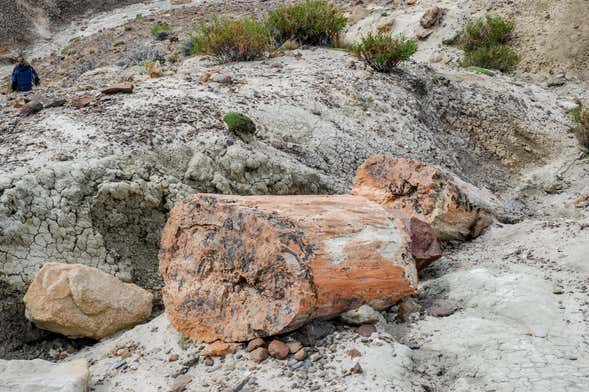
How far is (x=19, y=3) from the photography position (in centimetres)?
2202

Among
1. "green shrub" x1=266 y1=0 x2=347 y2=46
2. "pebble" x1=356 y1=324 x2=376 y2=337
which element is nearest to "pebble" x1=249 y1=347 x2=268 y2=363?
"pebble" x1=356 y1=324 x2=376 y2=337

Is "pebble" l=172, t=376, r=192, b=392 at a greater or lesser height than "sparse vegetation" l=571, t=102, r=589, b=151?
greater

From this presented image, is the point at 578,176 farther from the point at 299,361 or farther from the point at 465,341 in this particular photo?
the point at 299,361

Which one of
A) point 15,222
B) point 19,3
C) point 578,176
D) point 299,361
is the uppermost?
point 299,361

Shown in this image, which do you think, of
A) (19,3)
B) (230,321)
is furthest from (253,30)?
(19,3)

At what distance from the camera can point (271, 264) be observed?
3.53 meters

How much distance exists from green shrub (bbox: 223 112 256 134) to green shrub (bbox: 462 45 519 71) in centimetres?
707

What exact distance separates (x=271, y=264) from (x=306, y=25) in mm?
7913

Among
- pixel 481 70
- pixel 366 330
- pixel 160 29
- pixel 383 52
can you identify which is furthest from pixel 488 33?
pixel 366 330

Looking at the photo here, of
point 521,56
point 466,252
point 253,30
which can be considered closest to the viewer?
point 466,252

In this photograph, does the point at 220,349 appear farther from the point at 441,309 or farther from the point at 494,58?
the point at 494,58

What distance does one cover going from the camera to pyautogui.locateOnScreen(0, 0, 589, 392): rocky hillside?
11.2 ft

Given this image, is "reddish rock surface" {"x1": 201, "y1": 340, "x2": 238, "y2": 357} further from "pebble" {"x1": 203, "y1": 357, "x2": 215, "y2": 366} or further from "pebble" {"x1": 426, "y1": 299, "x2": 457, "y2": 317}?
"pebble" {"x1": 426, "y1": 299, "x2": 457, "y2": 317}

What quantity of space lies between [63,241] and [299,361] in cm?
288
